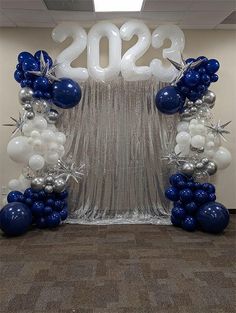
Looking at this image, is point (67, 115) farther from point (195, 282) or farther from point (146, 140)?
point (195, 282)

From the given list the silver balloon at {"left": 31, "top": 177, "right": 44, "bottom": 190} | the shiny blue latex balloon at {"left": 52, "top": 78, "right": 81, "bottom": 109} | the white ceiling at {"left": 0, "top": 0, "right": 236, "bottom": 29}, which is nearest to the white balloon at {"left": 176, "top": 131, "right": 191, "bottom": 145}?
the shiny blue latex balloon at {"left": 52, "top": 78, "right": 81, "bottom": 109}

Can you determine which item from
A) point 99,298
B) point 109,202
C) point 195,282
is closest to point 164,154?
point 109,202

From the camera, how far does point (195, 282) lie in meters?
2.63

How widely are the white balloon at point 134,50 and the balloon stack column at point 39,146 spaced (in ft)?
1.96

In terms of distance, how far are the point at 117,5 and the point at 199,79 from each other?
47.1 inches

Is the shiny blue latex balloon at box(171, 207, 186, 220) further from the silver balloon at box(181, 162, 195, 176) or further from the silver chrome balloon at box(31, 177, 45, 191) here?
the silver chrome balloon at box(31, 177, 45, 191)

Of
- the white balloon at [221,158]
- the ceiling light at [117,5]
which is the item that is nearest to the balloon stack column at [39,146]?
the ceiling light at [117,5]

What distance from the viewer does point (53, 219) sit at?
4.00 meters

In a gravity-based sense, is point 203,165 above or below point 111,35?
below

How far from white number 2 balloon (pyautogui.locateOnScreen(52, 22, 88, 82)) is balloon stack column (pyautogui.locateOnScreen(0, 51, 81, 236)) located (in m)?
0.11

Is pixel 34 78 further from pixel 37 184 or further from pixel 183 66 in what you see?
pixel 183 66

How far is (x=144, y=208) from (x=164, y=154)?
750 mm

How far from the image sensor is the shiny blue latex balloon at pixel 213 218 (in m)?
3.73

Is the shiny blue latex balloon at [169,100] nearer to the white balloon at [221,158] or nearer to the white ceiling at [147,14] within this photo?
the white balloon at [221,158]
